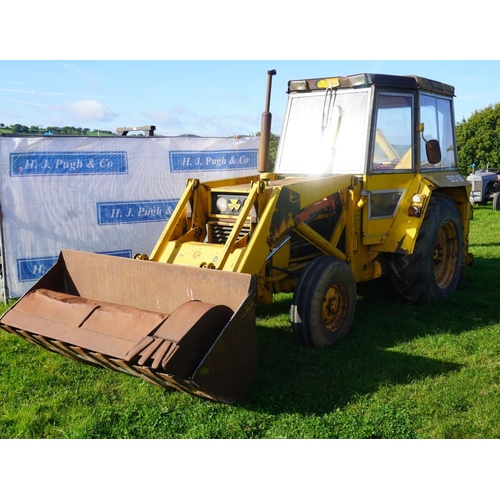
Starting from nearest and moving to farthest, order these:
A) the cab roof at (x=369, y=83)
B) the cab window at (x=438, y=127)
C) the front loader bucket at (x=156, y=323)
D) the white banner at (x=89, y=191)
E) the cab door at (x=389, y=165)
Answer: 1. the front loader bucket at (x=156, y=323)
2. the cab roof at (x=369, y=83)
3. the cab door at (x=389, y=165)
4. the cab window at (x=438, y=127)
5. the white banner at (x=89, y=191)

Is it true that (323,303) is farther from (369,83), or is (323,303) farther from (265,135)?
(369,83)

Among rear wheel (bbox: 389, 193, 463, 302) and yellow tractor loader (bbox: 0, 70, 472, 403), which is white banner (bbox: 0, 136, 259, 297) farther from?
rear wheel (bbox: 389, 193, 463, 302)

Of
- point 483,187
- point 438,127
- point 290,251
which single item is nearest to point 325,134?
point 290,251

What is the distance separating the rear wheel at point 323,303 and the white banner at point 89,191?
3.91 metres

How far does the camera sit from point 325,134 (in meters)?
6.51

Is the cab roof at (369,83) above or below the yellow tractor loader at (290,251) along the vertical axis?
above

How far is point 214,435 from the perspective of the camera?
3941 mm

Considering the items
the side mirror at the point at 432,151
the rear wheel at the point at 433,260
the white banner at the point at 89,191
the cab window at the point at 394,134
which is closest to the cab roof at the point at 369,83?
the cab window at the point at 394,134

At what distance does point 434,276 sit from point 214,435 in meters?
4.00

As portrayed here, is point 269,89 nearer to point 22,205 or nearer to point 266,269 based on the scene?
point 266,269

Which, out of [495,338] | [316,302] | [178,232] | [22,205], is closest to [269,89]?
[178,232]

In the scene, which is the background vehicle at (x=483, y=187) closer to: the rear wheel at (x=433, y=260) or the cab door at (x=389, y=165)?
the rear wheel at (x=433, y=260)

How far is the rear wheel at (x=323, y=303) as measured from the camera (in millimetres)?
5230

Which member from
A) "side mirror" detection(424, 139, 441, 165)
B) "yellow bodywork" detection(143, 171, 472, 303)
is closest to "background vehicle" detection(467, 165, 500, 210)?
"side mirror" detection(424, 139, 441, 165)
